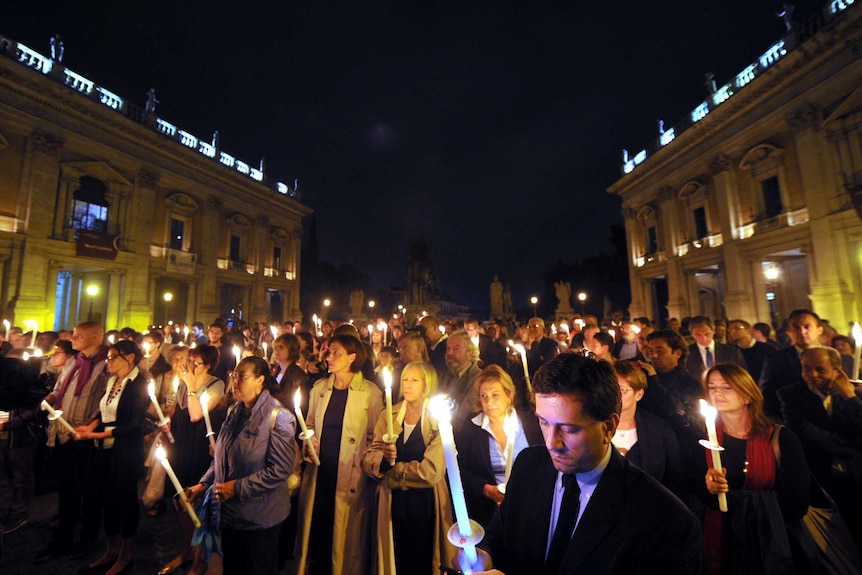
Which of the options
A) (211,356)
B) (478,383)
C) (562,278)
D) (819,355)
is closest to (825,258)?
(819,355)

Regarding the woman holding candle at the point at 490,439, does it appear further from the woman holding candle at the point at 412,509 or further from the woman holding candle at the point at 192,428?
the woman holding candle at the point at 192,428

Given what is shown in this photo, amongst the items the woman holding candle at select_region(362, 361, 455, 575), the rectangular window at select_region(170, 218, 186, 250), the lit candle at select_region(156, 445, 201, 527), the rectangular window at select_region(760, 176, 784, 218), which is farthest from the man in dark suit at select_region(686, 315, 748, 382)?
the rectangular window at select_region(170, 218, 186, 250)

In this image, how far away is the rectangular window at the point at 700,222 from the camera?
22422mm

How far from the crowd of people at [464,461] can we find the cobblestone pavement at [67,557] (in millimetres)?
103

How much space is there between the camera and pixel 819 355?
131 inches

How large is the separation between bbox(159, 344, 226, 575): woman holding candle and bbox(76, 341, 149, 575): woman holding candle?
1.04 ft

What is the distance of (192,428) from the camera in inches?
151

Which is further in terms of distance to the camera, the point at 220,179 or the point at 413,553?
the point at 220,179

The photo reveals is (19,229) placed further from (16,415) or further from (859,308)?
(859,308)

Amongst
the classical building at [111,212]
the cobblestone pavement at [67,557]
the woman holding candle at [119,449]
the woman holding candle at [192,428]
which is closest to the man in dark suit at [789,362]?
the cobblestone pavement at [67,557]

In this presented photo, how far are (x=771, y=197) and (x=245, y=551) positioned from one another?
25.6 meters

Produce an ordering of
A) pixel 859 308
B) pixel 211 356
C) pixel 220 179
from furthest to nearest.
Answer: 1. pixel 220 179
2. pixel 859 308
3. pixel 211 356

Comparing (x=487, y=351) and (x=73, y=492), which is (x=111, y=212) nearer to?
(x=73, y=492)

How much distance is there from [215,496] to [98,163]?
2509 cm
